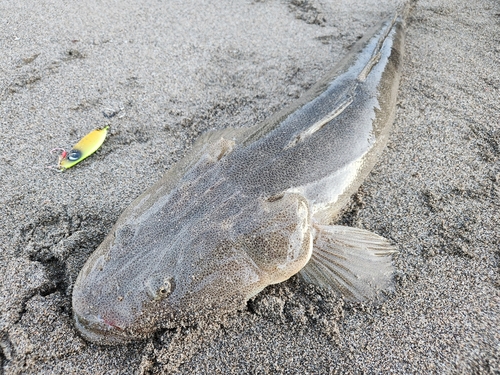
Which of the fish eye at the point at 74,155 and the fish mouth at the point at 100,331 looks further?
the fish eye at the point at 74,155

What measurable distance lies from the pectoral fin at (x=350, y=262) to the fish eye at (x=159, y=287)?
847mm

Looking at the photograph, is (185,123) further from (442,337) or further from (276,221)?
(442,337)

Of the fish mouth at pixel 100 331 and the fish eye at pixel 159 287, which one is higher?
the fish eye at pixel 159 287

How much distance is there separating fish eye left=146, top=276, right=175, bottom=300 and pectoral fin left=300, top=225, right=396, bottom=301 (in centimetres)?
85

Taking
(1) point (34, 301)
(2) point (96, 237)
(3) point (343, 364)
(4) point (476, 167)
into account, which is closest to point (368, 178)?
(4) point (476, 167)

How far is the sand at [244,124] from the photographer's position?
6.77 ft

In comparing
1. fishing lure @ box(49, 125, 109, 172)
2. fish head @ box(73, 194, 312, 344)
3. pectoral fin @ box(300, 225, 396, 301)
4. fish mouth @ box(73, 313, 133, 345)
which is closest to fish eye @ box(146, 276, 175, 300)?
fish head @ box(73, 194, 312, 344)

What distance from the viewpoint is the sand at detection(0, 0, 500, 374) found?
81.2 inches

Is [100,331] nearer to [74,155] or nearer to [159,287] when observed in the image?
[159,287]

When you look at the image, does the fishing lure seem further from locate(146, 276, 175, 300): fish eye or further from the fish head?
locate(146, 276, 175, 300): fish eye

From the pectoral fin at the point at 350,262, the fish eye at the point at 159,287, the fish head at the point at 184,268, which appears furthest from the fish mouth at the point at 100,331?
the pectoral fin at the point at 350,262

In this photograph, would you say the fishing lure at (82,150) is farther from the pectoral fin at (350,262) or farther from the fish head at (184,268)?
the pectoral fin at (350,262)

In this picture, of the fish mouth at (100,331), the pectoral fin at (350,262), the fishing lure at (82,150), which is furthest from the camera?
the fishing lure at (82,150)

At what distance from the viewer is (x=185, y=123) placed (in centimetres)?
352
